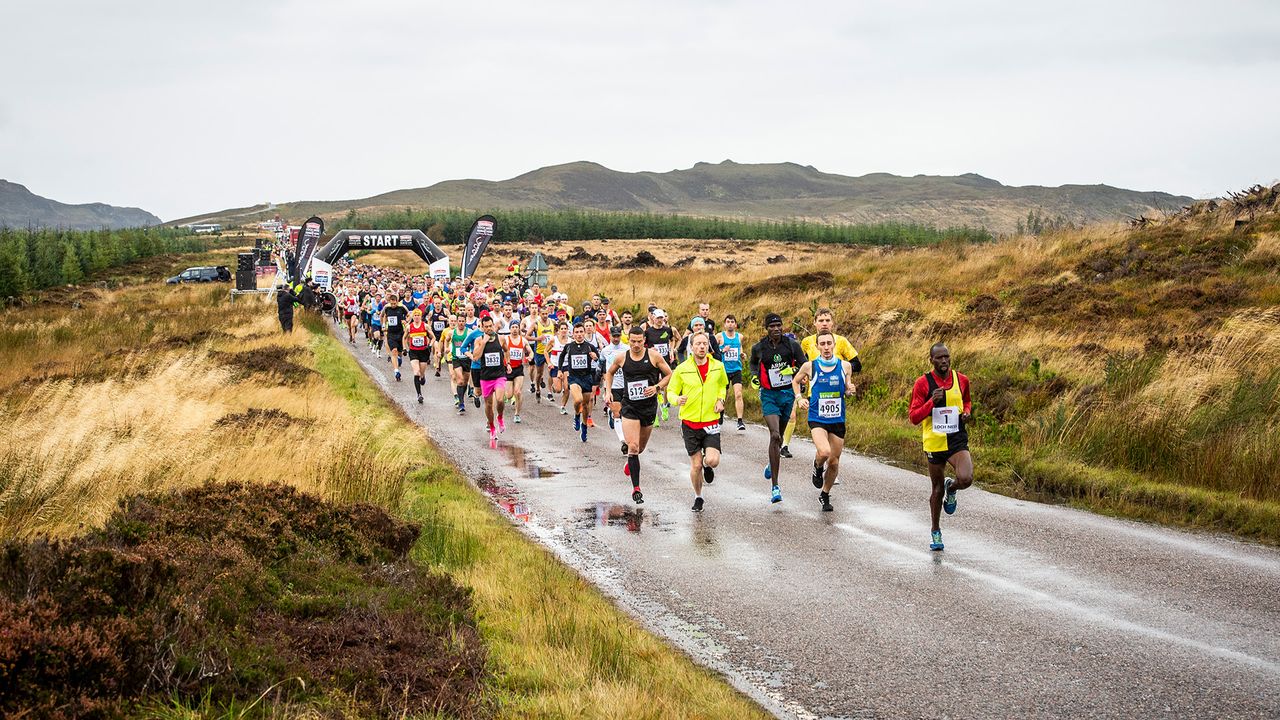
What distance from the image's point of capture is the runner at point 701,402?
11.9 m

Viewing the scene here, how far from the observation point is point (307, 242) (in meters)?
42.7

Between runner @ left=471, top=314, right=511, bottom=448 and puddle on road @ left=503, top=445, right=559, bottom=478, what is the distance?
3.93 ft

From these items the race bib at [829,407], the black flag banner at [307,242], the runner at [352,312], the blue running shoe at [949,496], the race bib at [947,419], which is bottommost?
the runner at [352,312]

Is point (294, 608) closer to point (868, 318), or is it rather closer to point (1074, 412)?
point (1074, 412)

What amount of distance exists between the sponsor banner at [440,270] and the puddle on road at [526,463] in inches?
1024

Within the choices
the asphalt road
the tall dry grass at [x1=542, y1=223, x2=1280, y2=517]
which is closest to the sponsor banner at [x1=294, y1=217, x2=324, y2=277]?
the tall dry grass at [x1=542, y1=223, x2=1280, y2=517]

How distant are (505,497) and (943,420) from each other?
5100 millimetres

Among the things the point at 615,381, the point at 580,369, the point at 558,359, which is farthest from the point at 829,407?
the point at 558,359

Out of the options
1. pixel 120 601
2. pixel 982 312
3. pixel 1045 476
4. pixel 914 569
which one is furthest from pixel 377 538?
pixel 982 312

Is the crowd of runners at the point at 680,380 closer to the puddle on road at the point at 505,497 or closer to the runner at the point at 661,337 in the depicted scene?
the runner at the point at 661,337

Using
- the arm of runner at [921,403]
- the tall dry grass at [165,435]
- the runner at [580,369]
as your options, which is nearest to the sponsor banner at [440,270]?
the tall dry grass at [165,435]

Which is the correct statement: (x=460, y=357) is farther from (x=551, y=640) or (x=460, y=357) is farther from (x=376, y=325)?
(x=376, y=325)

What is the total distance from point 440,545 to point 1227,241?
73.5ft

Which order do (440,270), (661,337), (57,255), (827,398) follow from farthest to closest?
(57,255) < (440,270) < (661,337) < (827,398)
